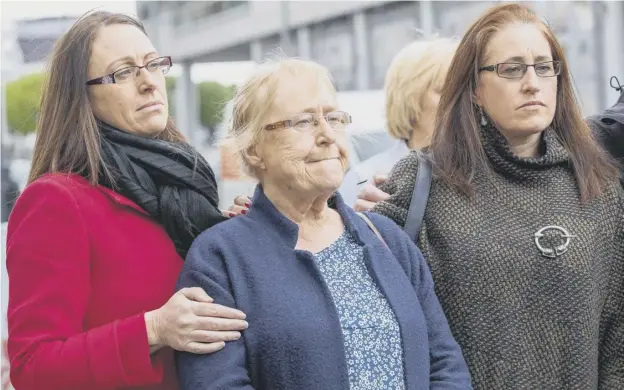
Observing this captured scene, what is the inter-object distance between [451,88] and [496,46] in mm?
185

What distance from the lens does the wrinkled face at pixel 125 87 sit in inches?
88.1

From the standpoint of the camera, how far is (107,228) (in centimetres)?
212

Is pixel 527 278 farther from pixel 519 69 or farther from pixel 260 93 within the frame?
pixel 260 93

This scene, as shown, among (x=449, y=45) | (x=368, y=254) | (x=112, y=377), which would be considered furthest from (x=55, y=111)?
(x=449, y=45)

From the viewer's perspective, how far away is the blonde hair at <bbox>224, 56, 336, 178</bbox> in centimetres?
214

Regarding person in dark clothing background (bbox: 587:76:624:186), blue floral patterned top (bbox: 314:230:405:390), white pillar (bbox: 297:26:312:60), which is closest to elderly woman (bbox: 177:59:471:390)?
blue floral patterned top (bbox: 314:230:405:390)

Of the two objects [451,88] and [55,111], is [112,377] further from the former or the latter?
[451,88]

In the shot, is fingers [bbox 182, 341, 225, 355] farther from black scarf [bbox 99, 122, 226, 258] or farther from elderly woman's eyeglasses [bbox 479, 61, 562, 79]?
elderly woman's eyeglasses [bbox 479, 61, 562, 79]

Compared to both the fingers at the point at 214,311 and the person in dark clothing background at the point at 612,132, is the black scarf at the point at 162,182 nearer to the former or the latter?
the fingers at the point at 214,311

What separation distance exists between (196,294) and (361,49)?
17.1 m

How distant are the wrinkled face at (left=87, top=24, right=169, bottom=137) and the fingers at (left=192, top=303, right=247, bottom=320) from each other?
531mm

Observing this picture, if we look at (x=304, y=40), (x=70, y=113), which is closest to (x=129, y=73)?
(x=70, y=113)

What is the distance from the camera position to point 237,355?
1973mm

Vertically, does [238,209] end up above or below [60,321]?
above
